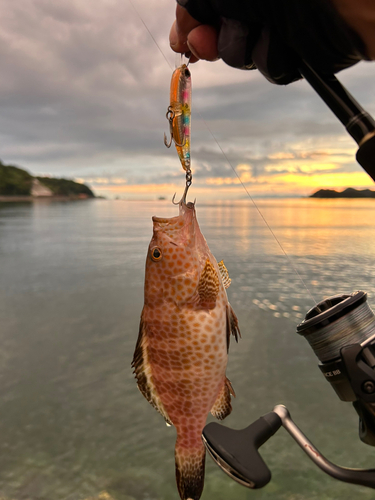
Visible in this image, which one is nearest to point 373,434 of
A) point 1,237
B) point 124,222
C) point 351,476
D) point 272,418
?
point 351,476

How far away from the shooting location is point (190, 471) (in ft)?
5.39

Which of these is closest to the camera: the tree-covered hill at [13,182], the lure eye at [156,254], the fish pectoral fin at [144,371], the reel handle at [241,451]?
the reel handle at [241,451]

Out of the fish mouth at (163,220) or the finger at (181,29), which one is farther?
the fish mouth at (163,220)

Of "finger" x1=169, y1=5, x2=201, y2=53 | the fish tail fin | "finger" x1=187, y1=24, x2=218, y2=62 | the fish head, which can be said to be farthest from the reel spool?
"finger" x1=169, y1=5, x2=201, y2=53

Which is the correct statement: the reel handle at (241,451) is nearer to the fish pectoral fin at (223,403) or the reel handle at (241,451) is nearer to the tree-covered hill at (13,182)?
the fish pectoral fin at (223,403)

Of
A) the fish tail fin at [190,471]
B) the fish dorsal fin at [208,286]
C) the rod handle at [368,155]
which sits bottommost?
the fish tail fin at [190,471]

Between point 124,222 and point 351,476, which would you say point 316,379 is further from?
point 124,222

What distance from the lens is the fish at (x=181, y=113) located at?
160cm

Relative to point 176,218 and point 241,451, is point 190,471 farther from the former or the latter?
point 176,218

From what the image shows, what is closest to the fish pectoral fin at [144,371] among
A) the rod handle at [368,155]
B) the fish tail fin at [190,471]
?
the fish tail fin at [190,471]

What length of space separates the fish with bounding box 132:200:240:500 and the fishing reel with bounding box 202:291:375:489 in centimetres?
19

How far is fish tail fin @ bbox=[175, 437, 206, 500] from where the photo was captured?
1.60 meters

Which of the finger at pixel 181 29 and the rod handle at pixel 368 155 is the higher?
the finger at pixel 181 29

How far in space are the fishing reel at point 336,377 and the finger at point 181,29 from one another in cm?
125
